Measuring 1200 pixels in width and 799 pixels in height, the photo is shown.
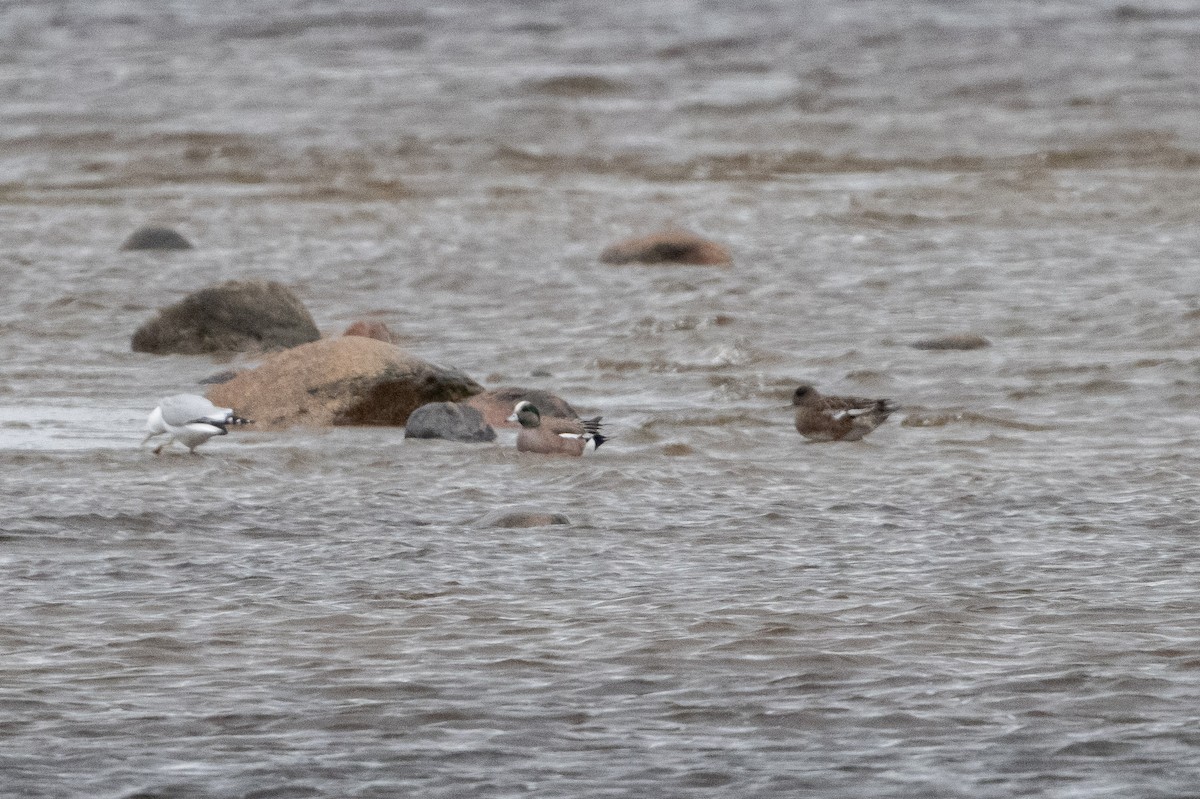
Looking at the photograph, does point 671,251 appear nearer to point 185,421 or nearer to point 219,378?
point 219,378

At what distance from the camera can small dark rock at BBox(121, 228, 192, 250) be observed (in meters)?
20.5

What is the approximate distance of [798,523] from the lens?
8383 millimetres

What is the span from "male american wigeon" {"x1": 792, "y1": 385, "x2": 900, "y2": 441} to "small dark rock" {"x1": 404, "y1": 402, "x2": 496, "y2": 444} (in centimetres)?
154

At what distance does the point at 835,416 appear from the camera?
1063cm

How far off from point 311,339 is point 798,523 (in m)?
7.45

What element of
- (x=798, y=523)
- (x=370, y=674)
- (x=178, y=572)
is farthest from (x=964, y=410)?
(x=370, y=674)

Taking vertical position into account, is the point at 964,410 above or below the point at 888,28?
below

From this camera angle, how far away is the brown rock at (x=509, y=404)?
458 inches

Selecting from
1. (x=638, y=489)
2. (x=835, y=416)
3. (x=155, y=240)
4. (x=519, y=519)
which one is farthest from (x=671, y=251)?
(x=519, y=519)

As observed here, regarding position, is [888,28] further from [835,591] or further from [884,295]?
[835,591]

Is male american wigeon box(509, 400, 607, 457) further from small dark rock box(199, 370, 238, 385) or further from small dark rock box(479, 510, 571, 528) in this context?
small dark rock box(199, 370, 238, 385)

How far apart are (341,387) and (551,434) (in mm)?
1973

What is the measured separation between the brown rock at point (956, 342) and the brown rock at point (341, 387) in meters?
3.19

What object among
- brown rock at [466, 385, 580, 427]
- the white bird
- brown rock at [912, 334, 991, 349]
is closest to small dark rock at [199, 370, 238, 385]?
brown rock at [466, 385, 580, 427]
